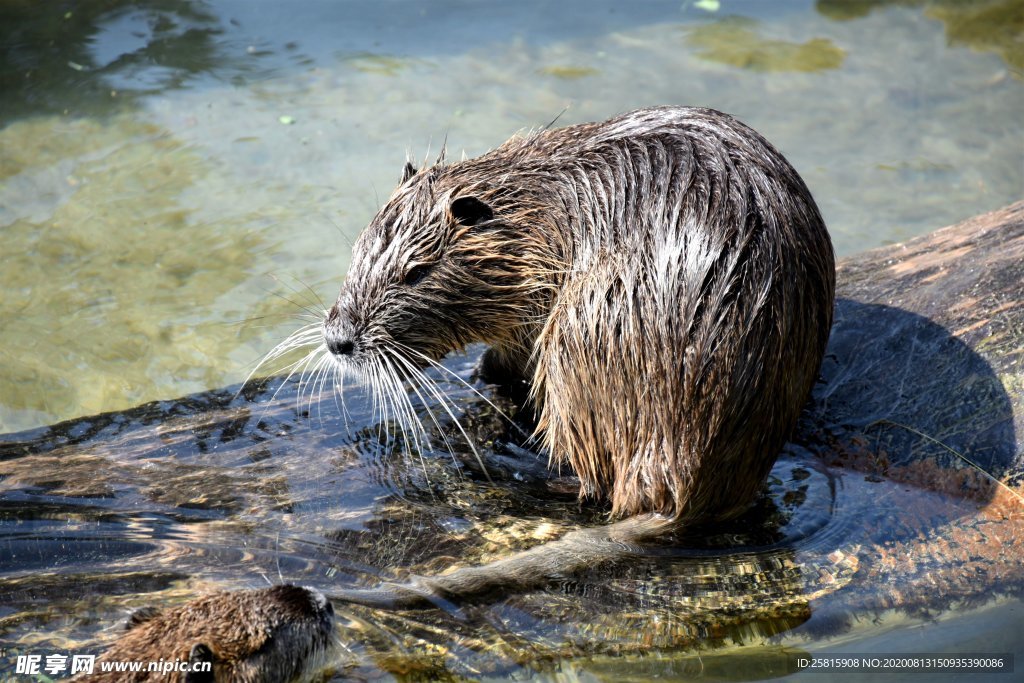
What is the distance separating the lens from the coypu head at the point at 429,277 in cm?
354

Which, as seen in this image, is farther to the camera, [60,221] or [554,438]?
[60,221]

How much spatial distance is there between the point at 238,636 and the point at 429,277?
1.49 meters

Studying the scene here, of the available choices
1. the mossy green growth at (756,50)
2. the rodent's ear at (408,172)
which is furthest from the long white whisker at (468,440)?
the mossy green growth at (756,50)

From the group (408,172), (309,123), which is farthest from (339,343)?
(309,123)

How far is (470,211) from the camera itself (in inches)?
138

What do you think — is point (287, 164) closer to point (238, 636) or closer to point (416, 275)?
point (416, 275)

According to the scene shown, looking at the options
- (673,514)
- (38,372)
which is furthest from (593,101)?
(673,514)

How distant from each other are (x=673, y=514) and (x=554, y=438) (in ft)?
1.60

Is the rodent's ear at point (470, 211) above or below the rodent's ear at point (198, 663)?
above

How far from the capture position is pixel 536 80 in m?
→ 7.63

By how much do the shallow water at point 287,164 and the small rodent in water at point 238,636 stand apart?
306mm

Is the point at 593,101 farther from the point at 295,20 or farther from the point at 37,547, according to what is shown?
the point at 37,547

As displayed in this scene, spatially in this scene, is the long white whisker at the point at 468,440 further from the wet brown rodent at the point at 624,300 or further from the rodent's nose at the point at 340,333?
the rodent's nose at the point at 340,333

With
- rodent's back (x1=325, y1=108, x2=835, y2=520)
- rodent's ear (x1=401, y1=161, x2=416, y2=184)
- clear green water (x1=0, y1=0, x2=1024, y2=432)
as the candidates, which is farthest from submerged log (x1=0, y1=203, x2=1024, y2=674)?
clear green water (x1=0, y1=0, x2=1024, y2=432)
